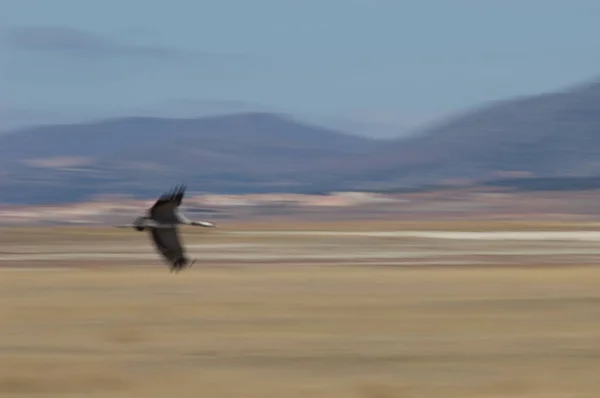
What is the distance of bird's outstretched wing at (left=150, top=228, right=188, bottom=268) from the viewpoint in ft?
43.3

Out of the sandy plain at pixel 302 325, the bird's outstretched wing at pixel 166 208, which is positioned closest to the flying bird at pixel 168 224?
the bird's outstretched wing at pixel 166 208

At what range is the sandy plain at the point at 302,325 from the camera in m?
15.9

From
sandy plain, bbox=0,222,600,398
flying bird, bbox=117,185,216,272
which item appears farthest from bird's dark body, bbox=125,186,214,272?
sandy plain, bbox=0,222,600,398

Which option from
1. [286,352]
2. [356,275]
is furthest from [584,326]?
[356,275]

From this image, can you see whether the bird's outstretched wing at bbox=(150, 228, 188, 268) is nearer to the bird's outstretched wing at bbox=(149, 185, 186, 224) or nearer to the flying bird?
the flying bird

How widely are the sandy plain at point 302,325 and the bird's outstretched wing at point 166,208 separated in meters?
2.80

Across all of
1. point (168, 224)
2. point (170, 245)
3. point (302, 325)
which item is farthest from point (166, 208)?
point (302, 325)

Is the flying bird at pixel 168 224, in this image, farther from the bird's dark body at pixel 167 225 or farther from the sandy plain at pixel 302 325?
the sandy plain at pixel 302 325

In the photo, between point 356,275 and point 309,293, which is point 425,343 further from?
point 356,275

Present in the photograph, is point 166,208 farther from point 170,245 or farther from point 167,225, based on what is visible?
point 170,245

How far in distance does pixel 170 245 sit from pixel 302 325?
8.74m

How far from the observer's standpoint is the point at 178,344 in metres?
19.7

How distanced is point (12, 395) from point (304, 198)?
121704mm

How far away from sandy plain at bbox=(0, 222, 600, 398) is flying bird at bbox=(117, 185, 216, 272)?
6.72 ft
